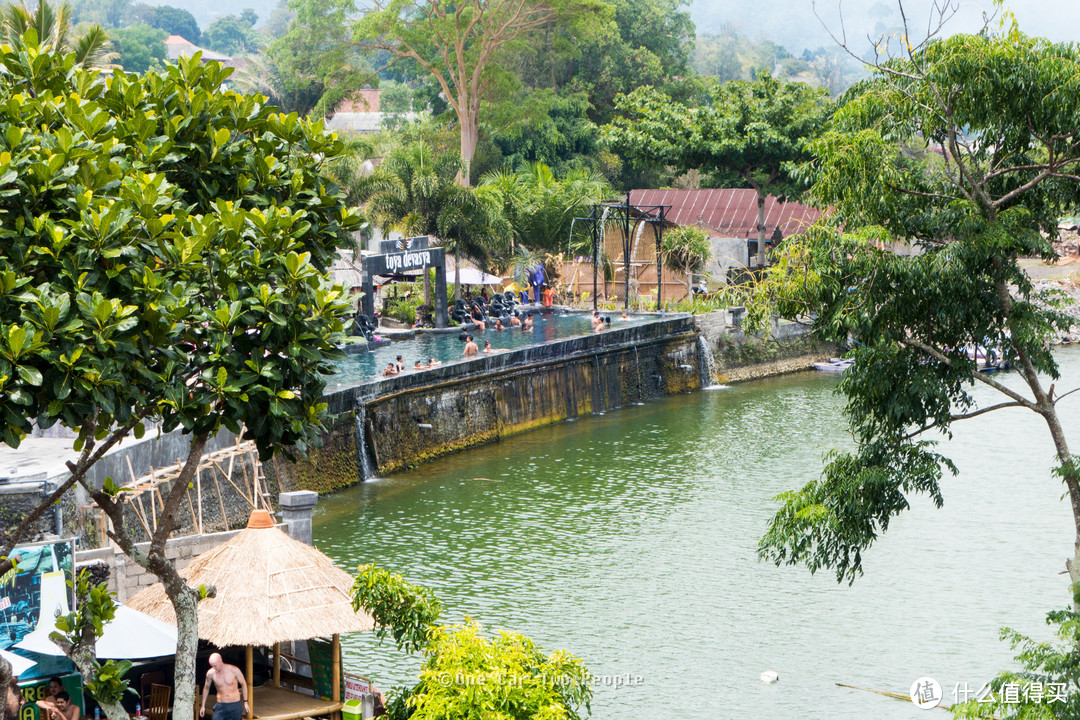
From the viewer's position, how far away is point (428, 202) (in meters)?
40.0

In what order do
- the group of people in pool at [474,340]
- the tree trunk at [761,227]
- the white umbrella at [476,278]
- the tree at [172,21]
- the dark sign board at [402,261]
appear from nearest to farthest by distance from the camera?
1. the group of people in pool at [474,340]
2. the dark sign board at [402,261]
3. the white umbrella at [476,278]
4. the tree trunk at [761,227]
5. the tree at [172,21]

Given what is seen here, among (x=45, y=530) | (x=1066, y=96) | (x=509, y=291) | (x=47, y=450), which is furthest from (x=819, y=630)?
(x=509, y=291)

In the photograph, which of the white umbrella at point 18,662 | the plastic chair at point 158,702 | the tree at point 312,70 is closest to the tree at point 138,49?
the tree at point 312,70

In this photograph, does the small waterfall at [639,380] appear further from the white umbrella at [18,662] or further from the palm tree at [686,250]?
the white umbrella at [18,662]

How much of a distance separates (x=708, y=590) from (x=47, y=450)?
10734mm

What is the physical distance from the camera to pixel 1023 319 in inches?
475

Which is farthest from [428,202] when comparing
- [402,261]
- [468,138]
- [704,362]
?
[468,138]

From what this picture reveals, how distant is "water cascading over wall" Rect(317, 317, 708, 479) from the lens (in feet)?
92.5

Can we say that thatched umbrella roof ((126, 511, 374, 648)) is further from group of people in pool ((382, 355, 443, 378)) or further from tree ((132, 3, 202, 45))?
tree ((132, 3, 202, 45))

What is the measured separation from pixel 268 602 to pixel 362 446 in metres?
14.4

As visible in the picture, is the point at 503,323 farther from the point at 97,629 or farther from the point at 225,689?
the point at 97,629

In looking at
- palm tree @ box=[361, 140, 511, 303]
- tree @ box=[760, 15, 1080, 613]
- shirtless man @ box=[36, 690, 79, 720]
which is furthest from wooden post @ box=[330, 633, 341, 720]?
palm tree @ box=[361, 140, 511, 303]

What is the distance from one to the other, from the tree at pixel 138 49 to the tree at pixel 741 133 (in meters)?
60.4

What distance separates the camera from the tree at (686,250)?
4812 cm
